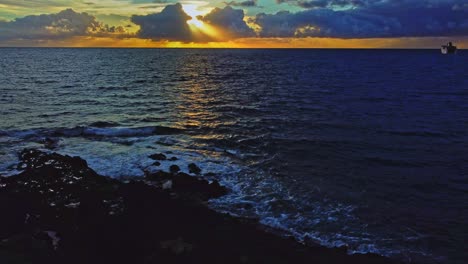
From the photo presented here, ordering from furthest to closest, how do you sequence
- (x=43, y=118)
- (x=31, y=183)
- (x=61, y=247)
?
1. (x=43, y=118)
2. (x=31, y=183)
3. (x=61, y=247)

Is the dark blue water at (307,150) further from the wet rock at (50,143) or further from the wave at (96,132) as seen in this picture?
the wet rock at (50,143)

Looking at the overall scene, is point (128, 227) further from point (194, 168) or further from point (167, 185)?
point (194, 168)

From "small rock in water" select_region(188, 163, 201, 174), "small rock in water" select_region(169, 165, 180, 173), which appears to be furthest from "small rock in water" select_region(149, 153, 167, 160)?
"small rock in water" select_region(188, 163, 201, 174)

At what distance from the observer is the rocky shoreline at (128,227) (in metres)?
13.2

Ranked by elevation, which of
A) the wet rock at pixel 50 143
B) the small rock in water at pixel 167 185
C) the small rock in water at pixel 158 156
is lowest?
the wet rock at pixel 50 143

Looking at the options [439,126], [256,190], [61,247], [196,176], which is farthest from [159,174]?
[439,126]

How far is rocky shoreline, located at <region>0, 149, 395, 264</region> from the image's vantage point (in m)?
13.2

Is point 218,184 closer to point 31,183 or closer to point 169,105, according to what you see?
point 31,183

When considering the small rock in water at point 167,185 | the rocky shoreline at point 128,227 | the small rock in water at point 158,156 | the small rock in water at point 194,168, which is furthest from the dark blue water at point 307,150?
the small rock in water at point 167,185

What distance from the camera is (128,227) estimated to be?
1490cm

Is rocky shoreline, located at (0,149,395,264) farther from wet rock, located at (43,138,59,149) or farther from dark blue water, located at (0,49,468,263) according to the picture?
wet rock, located at (43,138,59,149)

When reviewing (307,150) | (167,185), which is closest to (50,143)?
(167,185)

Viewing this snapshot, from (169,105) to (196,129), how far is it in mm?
14649

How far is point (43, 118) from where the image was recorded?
38344 millimetres
